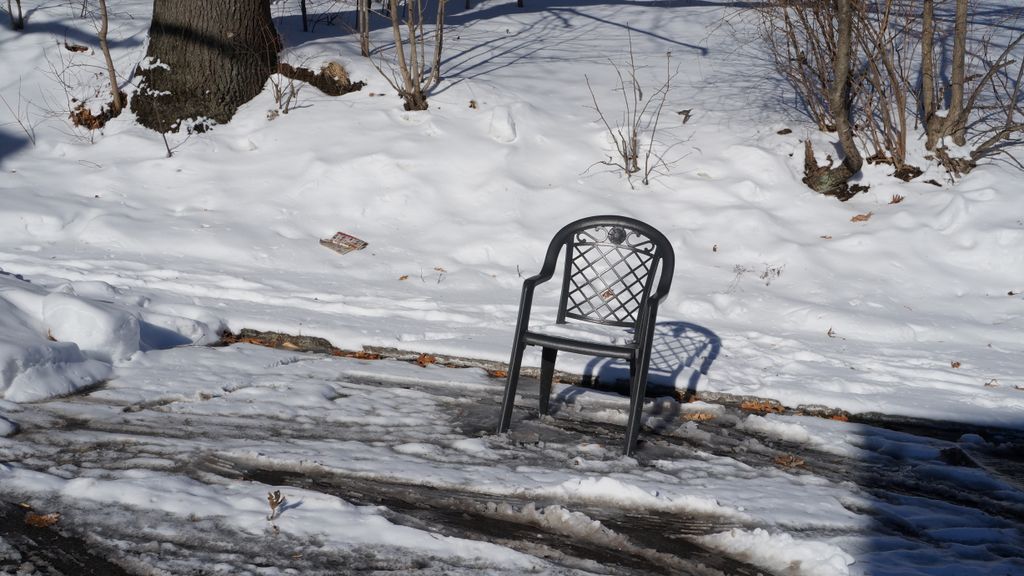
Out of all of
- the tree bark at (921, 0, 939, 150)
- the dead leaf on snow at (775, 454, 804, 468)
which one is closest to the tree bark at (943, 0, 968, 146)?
the tree bark at (921, 0, 939, 150)

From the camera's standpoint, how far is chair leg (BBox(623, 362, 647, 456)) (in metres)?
4.19

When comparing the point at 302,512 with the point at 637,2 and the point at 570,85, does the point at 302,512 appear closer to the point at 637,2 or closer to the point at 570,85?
the point at 570,85

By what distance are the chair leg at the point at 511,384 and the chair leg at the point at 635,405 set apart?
1.76ft

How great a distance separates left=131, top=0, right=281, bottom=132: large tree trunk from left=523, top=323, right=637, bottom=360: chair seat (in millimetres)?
6088

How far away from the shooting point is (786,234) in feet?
26.7

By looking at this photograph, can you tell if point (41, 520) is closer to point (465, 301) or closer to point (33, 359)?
point (33, 359)

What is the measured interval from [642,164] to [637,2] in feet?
22.9

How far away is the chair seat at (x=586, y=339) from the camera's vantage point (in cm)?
414

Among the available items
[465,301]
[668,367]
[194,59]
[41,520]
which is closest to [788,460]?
[668,367]

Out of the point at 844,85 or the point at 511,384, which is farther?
the point at 844,85

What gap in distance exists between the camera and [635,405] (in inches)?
168

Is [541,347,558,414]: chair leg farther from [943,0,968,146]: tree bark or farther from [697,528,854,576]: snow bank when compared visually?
[943,0,968,146]: tree bark

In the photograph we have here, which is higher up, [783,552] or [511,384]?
[511,384]

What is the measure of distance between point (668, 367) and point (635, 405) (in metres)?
1.60
